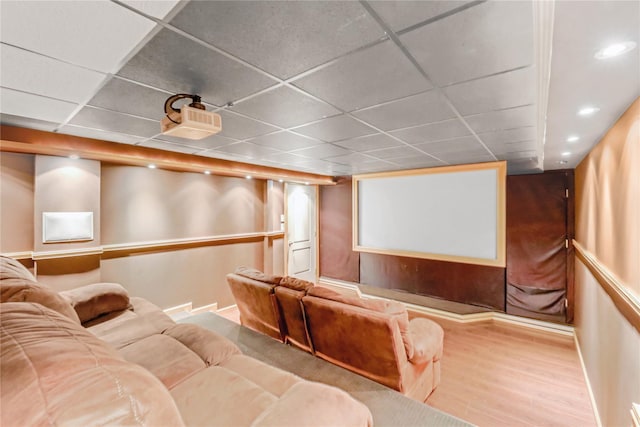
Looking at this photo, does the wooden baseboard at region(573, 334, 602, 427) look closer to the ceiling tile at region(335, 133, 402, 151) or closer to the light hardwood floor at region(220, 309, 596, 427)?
the light hardwood floor at region(220, 309, 596, 427)

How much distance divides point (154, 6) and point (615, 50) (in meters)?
1.70

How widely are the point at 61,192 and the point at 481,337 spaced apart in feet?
17.1

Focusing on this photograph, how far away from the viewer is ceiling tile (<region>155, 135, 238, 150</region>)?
8.99ft

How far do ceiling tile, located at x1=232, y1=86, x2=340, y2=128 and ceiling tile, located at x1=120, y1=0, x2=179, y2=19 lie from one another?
71 cm

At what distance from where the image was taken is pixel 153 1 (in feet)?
3.04

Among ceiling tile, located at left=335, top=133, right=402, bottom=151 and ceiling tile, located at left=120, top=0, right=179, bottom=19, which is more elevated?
ceiling tile, located at left=335, top=133, right=402, bottom=151

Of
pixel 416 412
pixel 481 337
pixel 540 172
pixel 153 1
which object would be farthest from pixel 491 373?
pixel 153 1

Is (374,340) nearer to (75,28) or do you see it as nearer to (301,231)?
(75,28)

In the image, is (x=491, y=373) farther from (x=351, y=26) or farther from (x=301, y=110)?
(x=351, y=26)

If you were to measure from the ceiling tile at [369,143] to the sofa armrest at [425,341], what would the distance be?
5.74ft

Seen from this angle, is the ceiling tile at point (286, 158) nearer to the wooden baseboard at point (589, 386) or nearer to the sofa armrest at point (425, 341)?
the sofa armrest at point (425, 341)

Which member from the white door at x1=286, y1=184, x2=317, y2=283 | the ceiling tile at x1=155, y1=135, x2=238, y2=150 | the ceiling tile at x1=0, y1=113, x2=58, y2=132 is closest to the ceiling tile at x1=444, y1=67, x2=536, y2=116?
the ceiling tile at x1=155, y1=135, x2=238, y2=150

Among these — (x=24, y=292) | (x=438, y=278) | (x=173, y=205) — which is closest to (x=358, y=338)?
(x=24, y=292)

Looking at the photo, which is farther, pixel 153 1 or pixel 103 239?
pixel 103 239
